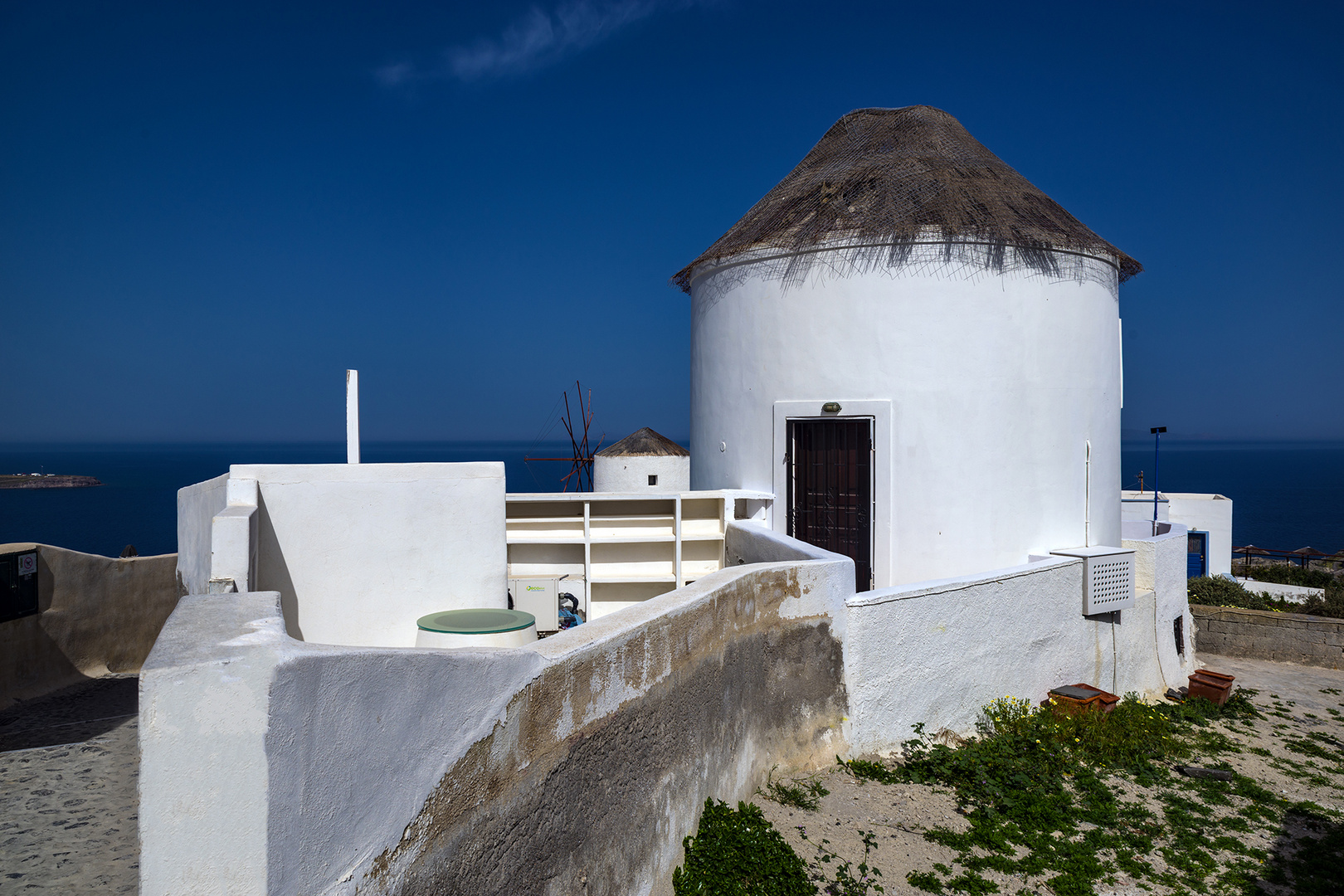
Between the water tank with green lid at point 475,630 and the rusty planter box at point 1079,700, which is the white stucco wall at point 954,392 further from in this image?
the water tank with green lid at point 475,630

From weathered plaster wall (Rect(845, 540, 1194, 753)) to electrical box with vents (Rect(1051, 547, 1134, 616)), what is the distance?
0.44 feet

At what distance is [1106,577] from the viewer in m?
9.82

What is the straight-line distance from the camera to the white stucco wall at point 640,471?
58.7 ft

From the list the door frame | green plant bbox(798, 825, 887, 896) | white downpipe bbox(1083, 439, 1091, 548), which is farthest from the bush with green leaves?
green plant bbox(798, 825, 887, 896)

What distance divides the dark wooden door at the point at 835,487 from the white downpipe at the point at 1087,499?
3110 millimetres

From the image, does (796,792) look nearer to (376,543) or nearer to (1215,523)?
(376,543)

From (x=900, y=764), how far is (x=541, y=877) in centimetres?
458

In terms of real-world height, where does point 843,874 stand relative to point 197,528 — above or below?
below

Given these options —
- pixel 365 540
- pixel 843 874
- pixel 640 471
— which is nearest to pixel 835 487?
pixel 843 874

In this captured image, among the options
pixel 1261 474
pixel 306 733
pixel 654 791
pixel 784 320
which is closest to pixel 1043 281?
pixel 784 320

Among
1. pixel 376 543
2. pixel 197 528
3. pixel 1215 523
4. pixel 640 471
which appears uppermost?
pixel 640 471

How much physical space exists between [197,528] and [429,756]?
621 cm

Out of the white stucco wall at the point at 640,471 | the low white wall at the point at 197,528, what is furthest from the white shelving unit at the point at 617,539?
the white stucco wall at the point at 640,471

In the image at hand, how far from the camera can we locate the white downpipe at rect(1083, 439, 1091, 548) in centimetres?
1060
